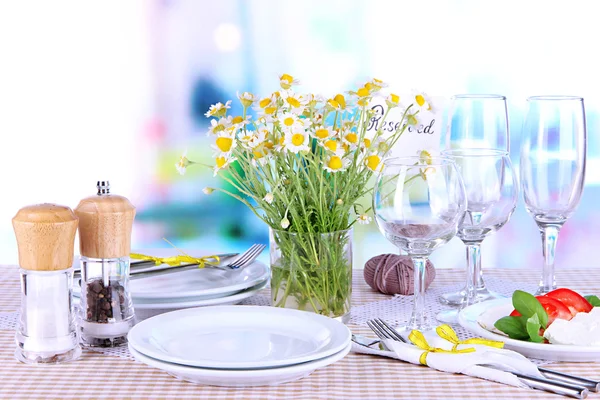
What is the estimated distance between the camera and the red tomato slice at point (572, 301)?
93cm

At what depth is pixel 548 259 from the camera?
1.13m

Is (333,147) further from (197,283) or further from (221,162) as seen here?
(197,283)

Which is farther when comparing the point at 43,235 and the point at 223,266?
the point at 223,266

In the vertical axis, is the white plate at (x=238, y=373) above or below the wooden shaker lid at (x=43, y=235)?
below

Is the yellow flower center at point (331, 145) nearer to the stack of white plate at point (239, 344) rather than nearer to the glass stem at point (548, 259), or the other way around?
the stack of white plate at point (239, 344)

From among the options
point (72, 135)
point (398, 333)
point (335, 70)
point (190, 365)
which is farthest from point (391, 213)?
point (72, 135)

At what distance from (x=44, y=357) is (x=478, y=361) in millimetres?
447

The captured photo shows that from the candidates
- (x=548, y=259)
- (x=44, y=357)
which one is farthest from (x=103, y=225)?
(x=548, y=259)

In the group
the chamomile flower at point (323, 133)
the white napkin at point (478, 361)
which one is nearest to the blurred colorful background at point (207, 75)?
the chamomile flower at point (323, 133)

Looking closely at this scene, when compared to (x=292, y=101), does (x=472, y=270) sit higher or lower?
lower

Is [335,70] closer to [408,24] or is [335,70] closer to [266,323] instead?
[408,24]

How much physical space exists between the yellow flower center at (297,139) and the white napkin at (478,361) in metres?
0.24

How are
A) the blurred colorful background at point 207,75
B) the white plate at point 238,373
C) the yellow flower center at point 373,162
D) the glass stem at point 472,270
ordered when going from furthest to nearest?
the blurred colorful background at point 207,75 → the glass stem at point 472,270 → the yellow flower center at point 373,162 → the white plate at point 238,373

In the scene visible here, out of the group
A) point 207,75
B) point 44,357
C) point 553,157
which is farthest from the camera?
point 207,75
